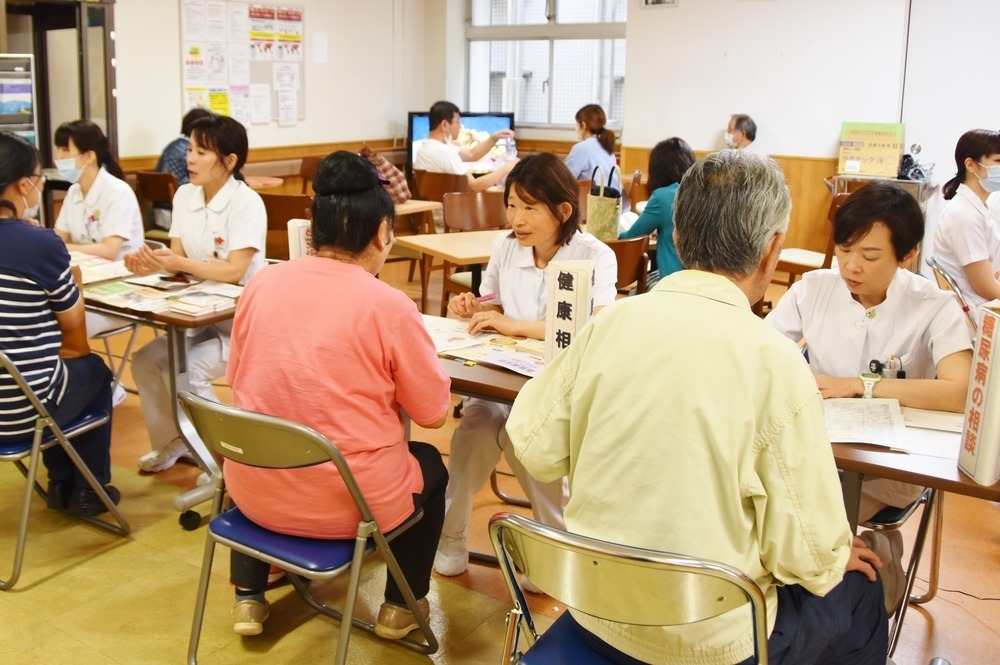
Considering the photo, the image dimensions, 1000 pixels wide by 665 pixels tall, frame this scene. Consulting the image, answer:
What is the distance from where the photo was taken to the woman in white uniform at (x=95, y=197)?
3678 mm

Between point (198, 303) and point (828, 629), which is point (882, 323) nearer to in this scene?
point (828, 629)

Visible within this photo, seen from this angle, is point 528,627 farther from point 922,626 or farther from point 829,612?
point 922,626

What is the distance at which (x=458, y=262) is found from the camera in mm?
3986

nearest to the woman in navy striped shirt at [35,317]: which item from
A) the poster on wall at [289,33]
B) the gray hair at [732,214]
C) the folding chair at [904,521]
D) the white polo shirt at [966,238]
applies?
the gray hair at [732,214]

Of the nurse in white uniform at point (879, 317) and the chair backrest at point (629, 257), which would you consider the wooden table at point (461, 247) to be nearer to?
the chair backrest at point (629, 257)

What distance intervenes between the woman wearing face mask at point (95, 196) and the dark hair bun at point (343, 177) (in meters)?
1.91

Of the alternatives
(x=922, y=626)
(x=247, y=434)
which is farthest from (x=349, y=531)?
(x=922, y=626)

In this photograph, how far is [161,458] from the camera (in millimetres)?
3303

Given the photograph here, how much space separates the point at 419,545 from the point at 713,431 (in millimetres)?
1138

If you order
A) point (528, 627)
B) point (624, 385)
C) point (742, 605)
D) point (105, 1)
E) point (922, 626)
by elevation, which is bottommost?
point (922, 626)

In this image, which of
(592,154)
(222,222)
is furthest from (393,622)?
(592,154)

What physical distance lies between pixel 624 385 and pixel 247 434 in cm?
83

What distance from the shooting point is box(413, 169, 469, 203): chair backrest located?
6055 millimetres

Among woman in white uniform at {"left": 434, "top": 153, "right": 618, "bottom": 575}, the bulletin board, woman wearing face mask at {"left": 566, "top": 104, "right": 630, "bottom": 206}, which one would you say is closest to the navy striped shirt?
woman in white uniform at {"left": 434, "top": 153, "right": 618, "bottom": 575}
